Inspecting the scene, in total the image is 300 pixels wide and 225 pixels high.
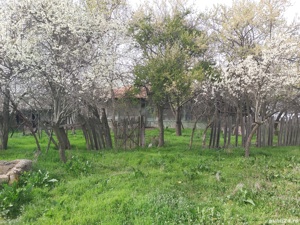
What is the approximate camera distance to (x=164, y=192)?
18.2ft

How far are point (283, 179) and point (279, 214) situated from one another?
2618mm

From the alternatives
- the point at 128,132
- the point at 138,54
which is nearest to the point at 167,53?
the point at 138,54

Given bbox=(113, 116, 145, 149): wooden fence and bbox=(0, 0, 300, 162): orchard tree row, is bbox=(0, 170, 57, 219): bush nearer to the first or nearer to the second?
bbox=(0, 0, 300, 162): orchard tree row

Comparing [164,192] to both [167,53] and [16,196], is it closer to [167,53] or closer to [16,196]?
[16,196]

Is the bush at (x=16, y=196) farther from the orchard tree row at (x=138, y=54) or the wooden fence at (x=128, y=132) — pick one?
the wooden fence at (x=128, y=132)

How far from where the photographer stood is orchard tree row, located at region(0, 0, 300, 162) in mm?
9438

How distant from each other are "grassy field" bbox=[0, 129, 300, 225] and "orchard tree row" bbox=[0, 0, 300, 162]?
185 cm

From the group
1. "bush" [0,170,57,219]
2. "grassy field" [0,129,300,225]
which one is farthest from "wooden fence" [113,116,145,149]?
"bush" [0,170,57,219]

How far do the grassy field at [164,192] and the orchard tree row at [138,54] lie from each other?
1851mm

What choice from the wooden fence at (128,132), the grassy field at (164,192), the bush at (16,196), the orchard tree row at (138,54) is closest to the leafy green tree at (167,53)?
the orchard tree row at (138,54)

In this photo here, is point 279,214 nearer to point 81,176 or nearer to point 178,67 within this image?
point 81,176

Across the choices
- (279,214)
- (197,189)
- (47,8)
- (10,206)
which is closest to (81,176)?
(10,206)

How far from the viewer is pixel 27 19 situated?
9.87m

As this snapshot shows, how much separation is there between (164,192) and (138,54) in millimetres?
10349
